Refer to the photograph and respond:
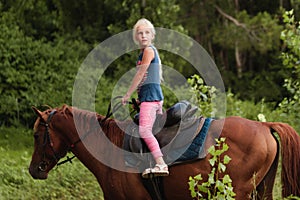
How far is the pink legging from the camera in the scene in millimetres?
6266

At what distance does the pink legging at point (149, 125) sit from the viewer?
6.27m

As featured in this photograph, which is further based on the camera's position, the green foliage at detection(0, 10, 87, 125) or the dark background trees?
the dark background trees

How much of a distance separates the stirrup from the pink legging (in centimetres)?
11

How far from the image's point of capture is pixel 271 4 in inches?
949

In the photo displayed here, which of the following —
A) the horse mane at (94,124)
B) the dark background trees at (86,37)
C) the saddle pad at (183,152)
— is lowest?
the saddle pad at (183,152)

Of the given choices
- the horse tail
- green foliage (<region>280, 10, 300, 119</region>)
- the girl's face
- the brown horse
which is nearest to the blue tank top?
the girl's face

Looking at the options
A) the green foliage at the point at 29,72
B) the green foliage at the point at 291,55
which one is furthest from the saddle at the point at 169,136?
the green foliage at the point at 29,72

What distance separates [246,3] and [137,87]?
62.8 ft

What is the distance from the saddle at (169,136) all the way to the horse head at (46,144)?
2.46 feet

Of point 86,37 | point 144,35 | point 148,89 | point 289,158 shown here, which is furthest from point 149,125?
point 86,37

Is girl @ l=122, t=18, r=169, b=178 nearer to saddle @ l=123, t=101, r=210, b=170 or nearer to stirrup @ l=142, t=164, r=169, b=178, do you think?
stirrup @ l=142, t=164, r=169, b=178

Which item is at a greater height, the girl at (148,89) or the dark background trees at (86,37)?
the dark background trees at (86,37)

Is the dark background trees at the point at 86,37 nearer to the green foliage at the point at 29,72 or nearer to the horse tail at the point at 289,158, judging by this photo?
the green foliage at the point at 29,72

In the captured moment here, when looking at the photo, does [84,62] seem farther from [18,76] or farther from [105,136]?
[105,136]
